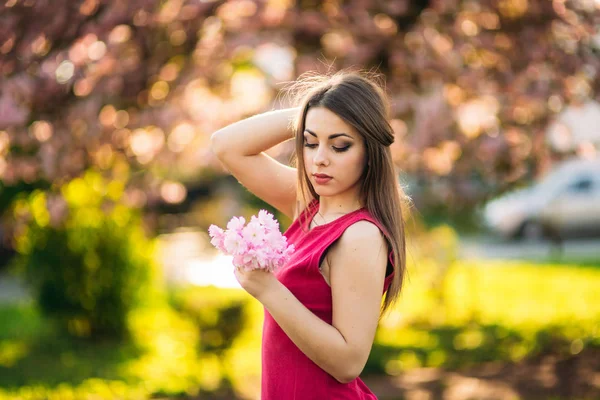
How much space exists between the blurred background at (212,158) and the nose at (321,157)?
218cm

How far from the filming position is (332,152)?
180cm

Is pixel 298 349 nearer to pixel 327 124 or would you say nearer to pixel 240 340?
pixel 327 124

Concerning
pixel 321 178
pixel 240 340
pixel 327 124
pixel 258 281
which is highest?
pixel 327 124

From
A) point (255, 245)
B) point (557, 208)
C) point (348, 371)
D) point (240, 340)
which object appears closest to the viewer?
point (255, 245)

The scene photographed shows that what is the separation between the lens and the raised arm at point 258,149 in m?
2.05

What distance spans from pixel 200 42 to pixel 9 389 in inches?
118

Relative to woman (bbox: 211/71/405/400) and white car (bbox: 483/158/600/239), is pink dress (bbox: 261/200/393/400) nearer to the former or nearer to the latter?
woman (bbox: 211/71/405/400)

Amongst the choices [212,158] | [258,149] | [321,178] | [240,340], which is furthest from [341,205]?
[240,340]

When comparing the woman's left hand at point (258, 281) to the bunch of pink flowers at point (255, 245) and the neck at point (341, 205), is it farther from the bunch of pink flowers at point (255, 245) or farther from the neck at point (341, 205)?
the neck at point (341, 205)

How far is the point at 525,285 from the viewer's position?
32.0 ft

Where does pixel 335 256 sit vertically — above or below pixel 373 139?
below

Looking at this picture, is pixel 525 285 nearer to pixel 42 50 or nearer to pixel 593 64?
pixel 593 64

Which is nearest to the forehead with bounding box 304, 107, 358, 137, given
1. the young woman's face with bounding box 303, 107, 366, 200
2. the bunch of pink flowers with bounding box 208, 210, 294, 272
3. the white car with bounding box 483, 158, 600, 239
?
the young woman's face with bounding box 303, 107, 366, 200

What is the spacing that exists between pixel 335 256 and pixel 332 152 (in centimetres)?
25
